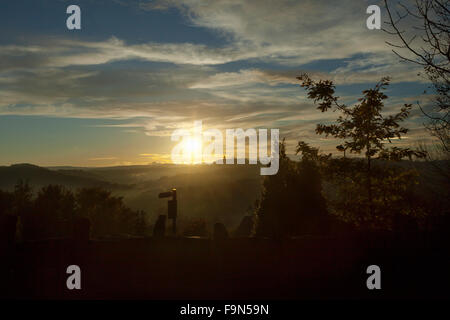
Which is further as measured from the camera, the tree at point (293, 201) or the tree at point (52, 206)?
the tree at point (52, 206)

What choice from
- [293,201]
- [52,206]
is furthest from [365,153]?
[52,206]

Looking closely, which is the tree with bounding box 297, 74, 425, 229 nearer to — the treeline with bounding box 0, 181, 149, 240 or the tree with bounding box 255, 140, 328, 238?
the tree with bounding box 255, 140, 328, 238

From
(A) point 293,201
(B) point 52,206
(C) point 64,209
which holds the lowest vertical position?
(C) point 64,209

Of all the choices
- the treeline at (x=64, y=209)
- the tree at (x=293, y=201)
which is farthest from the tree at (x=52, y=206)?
the tree at (x=293, y=201)

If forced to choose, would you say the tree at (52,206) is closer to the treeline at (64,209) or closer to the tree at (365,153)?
the treeline at (64,209)

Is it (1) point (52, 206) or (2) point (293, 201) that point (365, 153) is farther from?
(1) point (52, 206)

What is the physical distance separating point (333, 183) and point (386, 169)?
1806 mm

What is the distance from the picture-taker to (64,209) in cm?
6850

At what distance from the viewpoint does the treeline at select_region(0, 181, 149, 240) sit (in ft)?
180

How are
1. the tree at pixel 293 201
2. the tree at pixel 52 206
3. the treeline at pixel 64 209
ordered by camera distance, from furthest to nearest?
the tree at pixel 52 206 → the treeline at pixel 64 209 → the tree at pixel 293 201

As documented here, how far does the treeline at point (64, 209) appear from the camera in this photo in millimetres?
54844

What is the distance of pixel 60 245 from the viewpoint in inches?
344
